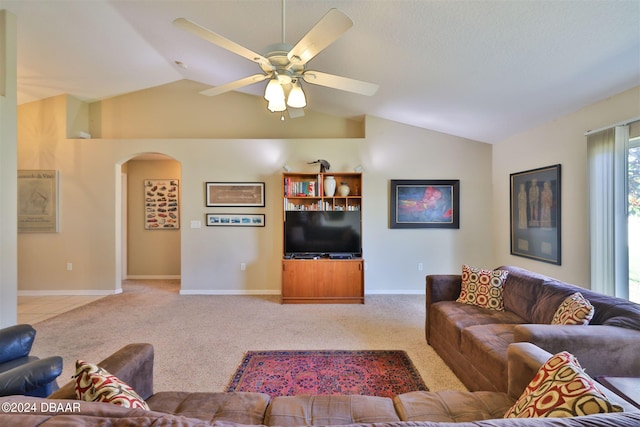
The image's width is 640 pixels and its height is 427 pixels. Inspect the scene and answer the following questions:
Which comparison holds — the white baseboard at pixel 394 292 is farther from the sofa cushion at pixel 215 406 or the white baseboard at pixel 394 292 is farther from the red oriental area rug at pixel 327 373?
the sofa cushion at pixel 215 406

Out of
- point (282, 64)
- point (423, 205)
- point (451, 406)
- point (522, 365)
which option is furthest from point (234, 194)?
point (522, 365)

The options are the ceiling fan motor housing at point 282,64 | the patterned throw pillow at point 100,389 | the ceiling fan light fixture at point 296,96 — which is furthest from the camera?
the ceiling fan light fixture at point 296,96

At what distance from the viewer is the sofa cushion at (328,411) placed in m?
1.20

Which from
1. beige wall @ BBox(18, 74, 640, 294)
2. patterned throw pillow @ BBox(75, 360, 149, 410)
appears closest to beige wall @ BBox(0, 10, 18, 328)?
beige wall @ BBox(18, 74, 640, 294)

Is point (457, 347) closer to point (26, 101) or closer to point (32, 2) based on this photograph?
point (32, 2)

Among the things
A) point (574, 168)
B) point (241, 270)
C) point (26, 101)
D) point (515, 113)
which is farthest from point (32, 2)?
point (574, 168)

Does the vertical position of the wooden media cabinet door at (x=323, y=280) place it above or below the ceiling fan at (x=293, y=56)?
below

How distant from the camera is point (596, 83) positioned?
2.46m

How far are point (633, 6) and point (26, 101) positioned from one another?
7440 millimetres

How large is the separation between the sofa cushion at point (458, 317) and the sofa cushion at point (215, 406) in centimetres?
164

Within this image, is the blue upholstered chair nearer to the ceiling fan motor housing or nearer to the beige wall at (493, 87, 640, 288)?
the ceiling fan motor housing

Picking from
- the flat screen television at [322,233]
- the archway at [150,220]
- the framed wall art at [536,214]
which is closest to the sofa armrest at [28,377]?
the flat screen television at [322,233]

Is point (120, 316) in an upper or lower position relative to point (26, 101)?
lower

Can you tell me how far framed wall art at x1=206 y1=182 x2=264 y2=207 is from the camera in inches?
184
